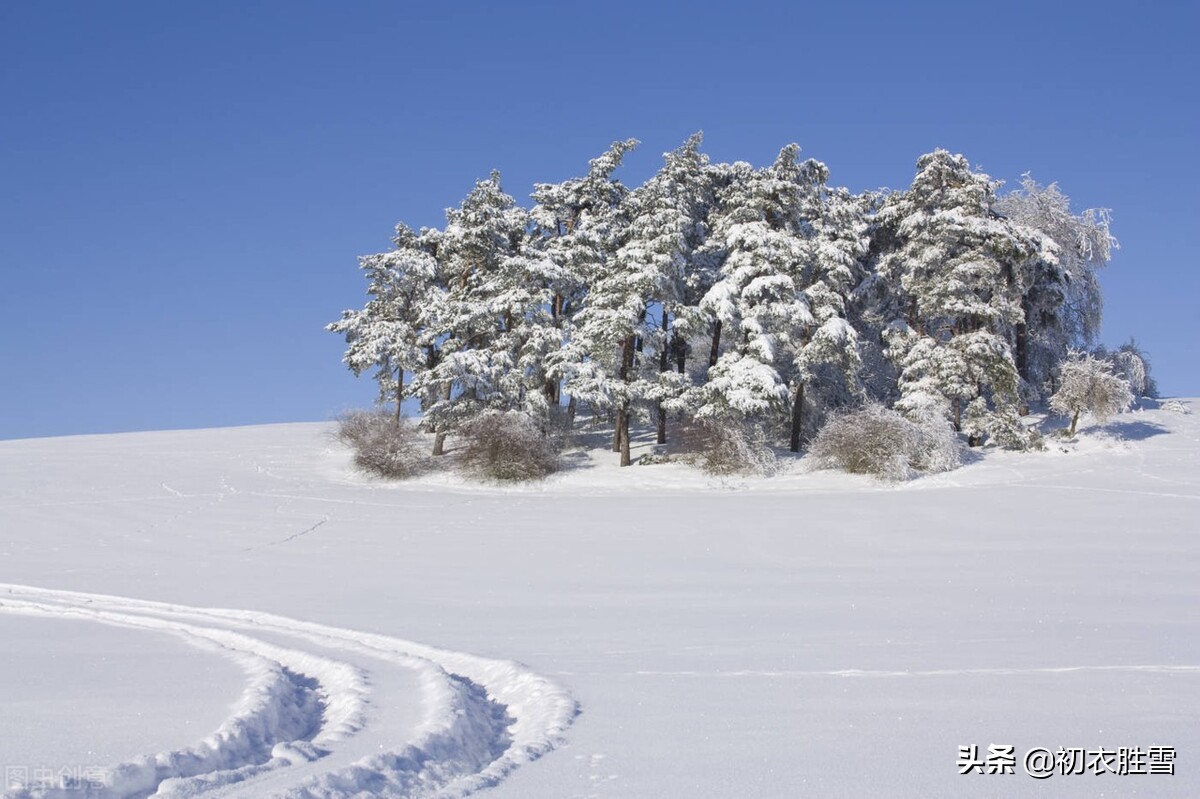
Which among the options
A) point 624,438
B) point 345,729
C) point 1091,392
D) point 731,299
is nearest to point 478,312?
point 624,438

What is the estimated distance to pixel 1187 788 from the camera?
5391 millimetres

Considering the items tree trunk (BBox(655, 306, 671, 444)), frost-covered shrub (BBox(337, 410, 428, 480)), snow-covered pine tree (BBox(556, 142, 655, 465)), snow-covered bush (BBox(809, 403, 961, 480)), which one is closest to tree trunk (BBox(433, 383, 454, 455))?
frost-covered shrub (BBox(337, 410, 428, 480))

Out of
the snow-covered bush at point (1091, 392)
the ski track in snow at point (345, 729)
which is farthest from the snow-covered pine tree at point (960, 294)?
the ski track in snow at point (345, 729)

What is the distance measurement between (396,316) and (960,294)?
2307 cm

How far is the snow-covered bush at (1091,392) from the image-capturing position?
101 feet

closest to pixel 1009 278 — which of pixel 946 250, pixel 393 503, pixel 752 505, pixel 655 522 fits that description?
pixel 946 250

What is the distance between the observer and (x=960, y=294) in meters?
32.5

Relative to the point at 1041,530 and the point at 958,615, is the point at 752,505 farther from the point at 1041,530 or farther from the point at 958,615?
the point at 958,615

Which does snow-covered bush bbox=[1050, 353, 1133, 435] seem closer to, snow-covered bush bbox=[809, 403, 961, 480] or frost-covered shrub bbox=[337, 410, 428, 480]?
snow-covered bush bbox=[809, 403, 961, 480]

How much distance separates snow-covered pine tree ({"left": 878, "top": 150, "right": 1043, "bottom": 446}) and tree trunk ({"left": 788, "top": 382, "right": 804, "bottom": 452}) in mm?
3931

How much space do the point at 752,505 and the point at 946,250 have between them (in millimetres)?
15166

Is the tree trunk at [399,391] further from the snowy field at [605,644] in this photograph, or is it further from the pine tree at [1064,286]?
the pine tree at [1064,286]

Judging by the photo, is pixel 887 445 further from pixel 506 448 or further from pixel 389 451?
pixel 389 451

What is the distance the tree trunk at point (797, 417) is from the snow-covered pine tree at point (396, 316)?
604 inches
